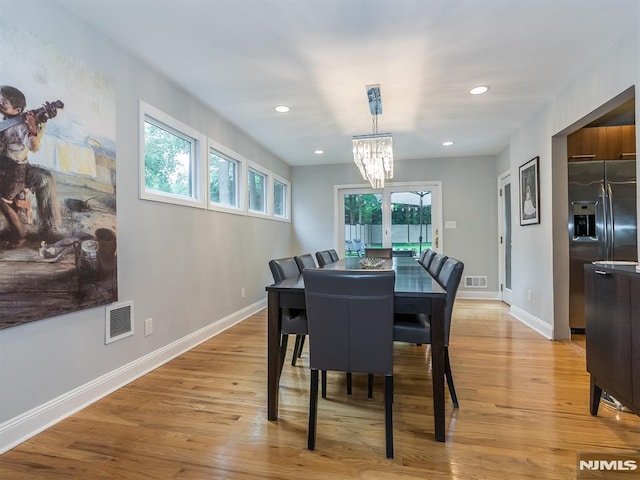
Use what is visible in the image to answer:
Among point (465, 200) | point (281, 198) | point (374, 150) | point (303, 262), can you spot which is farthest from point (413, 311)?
point (281, 198)

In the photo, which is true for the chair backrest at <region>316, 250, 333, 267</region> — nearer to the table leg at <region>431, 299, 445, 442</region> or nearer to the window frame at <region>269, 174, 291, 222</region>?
the window frame at <region>269, 174, 291, 222</region>

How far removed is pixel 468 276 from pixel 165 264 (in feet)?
15.6

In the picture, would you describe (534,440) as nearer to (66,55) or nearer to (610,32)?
(610,32)

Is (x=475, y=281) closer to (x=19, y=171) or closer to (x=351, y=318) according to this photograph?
(x=351, y=318)

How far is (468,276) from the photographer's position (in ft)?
18.7

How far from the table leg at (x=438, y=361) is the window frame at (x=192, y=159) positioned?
7.40ft

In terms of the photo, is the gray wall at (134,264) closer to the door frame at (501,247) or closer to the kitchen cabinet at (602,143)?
the kitchen cabinet at (602,143)

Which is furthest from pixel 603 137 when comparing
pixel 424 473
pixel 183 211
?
pixel 183 211

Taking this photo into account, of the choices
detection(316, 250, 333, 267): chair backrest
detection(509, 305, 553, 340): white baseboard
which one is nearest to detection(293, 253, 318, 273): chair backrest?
detection(316, 250, 333, 267): chair backrest

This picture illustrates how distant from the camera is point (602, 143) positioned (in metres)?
3.47

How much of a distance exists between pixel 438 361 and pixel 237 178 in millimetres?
3455

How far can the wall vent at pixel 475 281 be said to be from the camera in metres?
5.66

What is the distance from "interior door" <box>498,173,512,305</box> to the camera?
17.0 feet

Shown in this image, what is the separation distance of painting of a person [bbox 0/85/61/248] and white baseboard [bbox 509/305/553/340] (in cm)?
425
